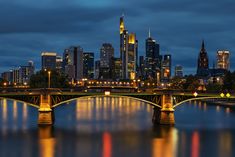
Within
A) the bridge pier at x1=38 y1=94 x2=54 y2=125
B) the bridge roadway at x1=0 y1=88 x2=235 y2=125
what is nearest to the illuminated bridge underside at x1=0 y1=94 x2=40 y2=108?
the bridge roadway at x1=0 y1=88 x2=235 y2=125

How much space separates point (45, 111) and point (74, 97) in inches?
262

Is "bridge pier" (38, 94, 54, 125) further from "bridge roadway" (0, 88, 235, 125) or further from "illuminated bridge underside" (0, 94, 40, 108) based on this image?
"illuminated bridge underside" (0, 94, 40, 108)

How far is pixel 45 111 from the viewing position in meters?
97.5

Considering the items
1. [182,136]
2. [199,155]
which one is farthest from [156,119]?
[199,155]

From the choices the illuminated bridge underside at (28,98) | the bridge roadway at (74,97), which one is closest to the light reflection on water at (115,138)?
the bridge roadway at (74,97)

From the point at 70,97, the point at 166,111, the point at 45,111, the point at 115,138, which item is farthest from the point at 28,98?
the point at 166,111

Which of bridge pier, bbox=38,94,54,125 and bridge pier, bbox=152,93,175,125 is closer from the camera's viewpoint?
bridge pier, bbox=38,94,54,125

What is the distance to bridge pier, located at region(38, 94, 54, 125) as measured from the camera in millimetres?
96938

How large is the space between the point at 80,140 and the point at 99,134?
289 inches

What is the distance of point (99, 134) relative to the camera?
8994cm

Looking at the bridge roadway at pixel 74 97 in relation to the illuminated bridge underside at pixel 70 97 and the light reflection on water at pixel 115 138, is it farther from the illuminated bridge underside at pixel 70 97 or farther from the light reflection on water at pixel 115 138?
the light reflection on water at pixel 115 138

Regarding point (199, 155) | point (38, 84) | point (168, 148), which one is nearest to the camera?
point (199, 155)

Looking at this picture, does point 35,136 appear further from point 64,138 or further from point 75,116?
point 75,116

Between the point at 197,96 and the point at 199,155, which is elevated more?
the point at 197,96
